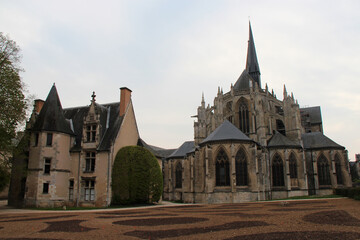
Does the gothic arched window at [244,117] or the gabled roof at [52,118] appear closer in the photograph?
the gabled roof at [52,118]

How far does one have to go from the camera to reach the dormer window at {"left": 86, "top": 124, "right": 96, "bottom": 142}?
28.7m

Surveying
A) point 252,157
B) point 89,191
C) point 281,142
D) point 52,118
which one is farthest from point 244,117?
point 52,118

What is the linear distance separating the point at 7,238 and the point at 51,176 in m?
18.3

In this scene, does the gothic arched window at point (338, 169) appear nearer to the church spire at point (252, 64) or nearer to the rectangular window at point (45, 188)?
the church spire at point (252, 64)

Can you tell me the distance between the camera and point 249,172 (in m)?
31.5

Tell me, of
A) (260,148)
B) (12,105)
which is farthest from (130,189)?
(260,148)

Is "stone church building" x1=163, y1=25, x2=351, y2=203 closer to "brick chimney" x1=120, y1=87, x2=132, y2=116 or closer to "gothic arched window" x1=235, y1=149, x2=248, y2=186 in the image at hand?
"gothic arched window" x1=235, y1=149, x2=248, y2=186

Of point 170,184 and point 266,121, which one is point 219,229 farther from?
point 170,184

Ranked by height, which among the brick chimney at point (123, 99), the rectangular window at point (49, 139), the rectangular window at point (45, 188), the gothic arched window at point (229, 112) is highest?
the gothic arched window at point (229, 112)

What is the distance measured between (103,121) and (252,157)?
17.2m

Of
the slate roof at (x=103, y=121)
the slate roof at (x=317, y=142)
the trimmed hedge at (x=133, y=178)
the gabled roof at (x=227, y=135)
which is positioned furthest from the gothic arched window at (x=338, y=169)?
the slate roof at (x=103, y=121)

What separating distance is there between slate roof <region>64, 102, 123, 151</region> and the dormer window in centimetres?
72

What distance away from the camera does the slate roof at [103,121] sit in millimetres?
28283

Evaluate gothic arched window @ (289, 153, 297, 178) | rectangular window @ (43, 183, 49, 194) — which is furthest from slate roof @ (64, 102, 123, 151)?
gothic arched window @ (289, 153, 297, 178)
